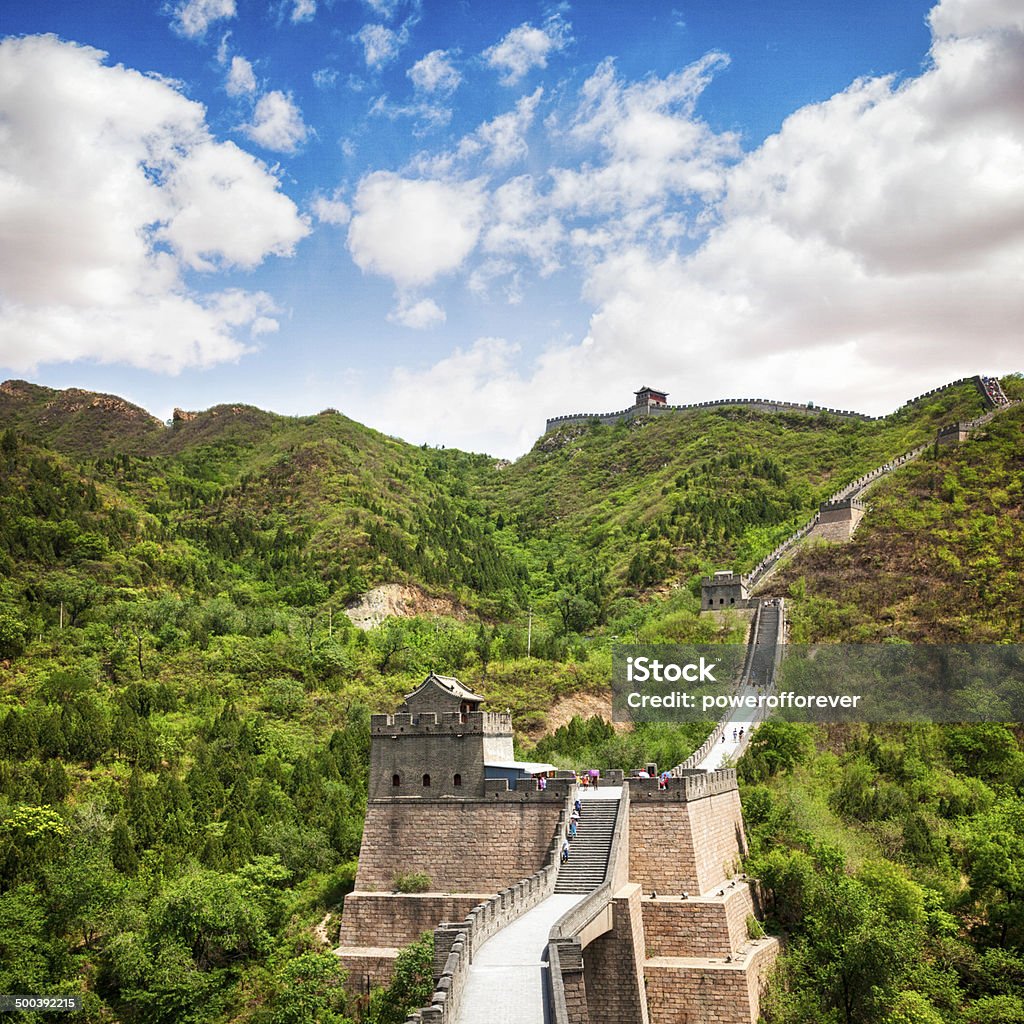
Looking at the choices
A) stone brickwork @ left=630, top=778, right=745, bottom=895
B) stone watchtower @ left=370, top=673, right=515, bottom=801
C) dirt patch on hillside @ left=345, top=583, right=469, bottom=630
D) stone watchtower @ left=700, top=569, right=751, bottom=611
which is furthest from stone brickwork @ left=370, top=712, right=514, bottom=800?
dirt patch on hillside @ left=345, top=583, right=469, bottom=630

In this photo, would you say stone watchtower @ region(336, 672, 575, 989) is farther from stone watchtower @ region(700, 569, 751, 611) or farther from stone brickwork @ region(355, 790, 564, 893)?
stone watchtower @ region(700, 569, 751, 611)

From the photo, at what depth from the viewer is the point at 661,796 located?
1519 inches

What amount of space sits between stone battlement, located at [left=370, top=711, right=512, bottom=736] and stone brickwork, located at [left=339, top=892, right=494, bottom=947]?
5866mm

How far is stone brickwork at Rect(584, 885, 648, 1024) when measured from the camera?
33406mm

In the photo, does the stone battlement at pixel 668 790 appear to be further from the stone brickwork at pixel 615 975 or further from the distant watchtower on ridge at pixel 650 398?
the distant watchtower on ridge at pixel 650 398

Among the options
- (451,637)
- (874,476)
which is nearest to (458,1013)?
(451,637)

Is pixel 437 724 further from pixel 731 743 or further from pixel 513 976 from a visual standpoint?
pixel 731 743

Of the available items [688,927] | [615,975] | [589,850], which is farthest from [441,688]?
[615,975]

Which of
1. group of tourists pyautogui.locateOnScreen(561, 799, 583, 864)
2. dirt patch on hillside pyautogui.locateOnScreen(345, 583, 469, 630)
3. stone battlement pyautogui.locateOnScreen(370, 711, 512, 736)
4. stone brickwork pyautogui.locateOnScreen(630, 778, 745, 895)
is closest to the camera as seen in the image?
group of tourists pyautogui.locateOnScreen(561, 799, 583, 864)

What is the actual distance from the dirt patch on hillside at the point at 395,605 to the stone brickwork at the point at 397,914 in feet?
176

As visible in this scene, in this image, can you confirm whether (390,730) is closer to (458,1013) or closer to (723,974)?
(723,974)

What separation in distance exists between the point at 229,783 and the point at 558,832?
24934 millimetres

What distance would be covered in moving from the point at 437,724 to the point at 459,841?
440cm

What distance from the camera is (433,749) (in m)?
41.0
